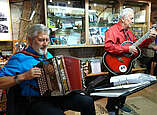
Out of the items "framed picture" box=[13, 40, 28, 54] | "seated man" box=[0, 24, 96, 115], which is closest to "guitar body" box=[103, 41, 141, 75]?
"seated man" box=[0, 24, 96, 115]

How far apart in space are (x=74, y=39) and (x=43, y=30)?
1.16 metres

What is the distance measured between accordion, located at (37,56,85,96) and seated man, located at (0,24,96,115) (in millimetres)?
63

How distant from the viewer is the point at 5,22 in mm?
1820

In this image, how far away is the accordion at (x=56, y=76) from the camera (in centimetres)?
103

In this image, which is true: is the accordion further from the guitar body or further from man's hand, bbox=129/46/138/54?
man's hand, bbox=129/46/138/54

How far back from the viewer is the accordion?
1033 millimetres

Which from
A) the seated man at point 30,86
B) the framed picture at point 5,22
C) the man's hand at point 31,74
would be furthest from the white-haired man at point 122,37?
the framed picture at point 5,22

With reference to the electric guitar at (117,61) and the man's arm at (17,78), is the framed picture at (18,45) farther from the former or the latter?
the electric guitar at (117,61)

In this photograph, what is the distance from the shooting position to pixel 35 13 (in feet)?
6.75

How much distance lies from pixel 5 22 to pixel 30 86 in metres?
1.26

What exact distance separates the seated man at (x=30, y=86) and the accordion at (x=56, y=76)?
63mm

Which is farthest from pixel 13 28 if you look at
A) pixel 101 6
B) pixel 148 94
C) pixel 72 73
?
pixel 148 94

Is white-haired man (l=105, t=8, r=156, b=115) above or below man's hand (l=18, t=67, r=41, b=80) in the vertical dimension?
above

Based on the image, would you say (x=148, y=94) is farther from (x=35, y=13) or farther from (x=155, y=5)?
(x=35, y=13)
